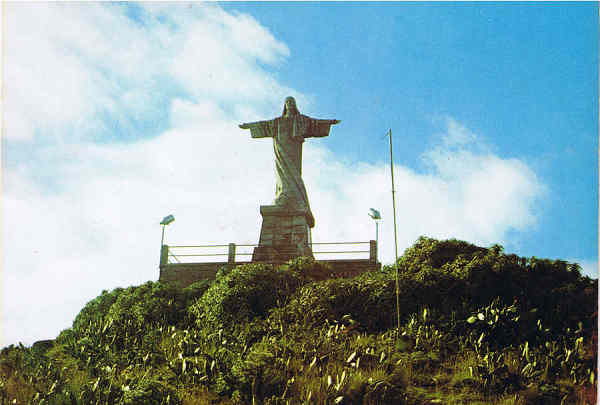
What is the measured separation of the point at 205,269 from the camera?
19281mm

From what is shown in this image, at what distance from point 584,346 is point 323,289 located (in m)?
5.43

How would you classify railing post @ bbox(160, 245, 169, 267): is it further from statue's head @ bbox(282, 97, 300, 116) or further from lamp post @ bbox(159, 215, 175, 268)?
statue's head @ bbox(282, 97, 300, 116)

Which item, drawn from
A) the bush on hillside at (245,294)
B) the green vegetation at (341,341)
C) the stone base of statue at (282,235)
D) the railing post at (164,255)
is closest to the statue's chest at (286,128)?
the stone base of statue at (282,235)

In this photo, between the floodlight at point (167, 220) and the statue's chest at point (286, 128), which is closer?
the floodlight at point (167, 220)

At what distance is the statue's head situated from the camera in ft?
72.1

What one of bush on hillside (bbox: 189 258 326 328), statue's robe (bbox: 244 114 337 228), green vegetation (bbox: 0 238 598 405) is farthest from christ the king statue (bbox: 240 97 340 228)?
bush on hillside (bbox: 189 258 326 328)

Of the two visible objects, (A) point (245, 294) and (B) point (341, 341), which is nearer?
(B) point (341, 341)

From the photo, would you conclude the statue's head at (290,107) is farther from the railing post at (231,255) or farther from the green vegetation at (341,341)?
the green vegetation at (341,341)

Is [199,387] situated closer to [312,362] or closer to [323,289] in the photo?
[312,362]

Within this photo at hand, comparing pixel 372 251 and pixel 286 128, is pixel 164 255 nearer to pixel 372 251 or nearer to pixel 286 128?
pixel 286 128

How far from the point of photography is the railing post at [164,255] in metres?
19.8

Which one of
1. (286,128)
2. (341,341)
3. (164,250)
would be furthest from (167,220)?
(341,341)

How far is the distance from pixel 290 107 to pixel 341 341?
10.9m

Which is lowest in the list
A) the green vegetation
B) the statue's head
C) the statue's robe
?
the green vegetation
